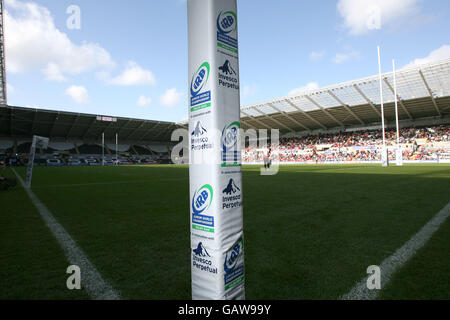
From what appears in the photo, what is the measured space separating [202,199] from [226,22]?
153 cm

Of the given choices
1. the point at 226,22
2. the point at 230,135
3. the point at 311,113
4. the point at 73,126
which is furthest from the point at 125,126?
the point at 230,135

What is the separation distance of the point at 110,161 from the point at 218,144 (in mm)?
61668

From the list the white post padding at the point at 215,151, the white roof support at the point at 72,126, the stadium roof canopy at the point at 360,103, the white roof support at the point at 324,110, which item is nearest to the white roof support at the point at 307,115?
the stadium roof canopy at the point at 360,103

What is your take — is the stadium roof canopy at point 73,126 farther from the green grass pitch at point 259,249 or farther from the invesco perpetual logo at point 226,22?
the invesco perpetual logo at point 226,22

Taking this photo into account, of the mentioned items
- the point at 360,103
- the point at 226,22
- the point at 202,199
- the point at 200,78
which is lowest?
the point at 202,199

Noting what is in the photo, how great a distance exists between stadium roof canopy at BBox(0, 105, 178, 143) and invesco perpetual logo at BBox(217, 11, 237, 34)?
52444 millimetres

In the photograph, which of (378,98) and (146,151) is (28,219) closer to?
(378,98)

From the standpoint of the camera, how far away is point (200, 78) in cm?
202

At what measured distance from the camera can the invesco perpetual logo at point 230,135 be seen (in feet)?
6.51

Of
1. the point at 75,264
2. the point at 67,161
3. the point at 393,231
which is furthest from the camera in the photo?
the point at 67,161

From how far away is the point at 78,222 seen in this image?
4664mm

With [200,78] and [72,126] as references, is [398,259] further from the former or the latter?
[72,126]

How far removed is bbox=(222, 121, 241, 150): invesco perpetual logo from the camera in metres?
1.98
